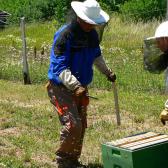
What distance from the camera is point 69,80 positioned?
5297mm

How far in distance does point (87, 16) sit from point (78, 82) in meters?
0.65

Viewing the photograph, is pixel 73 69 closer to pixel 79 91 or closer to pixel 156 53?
pixel 79 91

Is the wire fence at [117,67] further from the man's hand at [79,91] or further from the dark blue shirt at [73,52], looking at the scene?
the man's hand at [79,91]

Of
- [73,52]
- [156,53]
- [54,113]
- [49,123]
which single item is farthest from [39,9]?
[156,53]

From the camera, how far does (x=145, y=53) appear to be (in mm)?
4617

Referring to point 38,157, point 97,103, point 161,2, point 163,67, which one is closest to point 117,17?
point 161,2

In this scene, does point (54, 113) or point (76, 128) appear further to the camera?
point (54, 113)

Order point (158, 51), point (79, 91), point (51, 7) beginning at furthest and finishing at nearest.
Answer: point (51, 7) < point (79, 91) < point (158, 51)

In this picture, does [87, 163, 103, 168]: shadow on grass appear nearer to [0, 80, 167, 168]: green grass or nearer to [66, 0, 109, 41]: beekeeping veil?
[0, 80, 167, 168]: green grass

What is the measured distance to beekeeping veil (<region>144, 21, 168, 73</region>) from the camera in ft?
14.3

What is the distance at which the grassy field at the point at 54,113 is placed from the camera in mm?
6650

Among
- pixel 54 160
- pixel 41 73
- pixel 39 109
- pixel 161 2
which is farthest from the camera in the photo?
pixel 161 2

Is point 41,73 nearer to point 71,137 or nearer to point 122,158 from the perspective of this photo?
point 71,137

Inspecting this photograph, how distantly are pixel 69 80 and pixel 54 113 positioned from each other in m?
3.33
